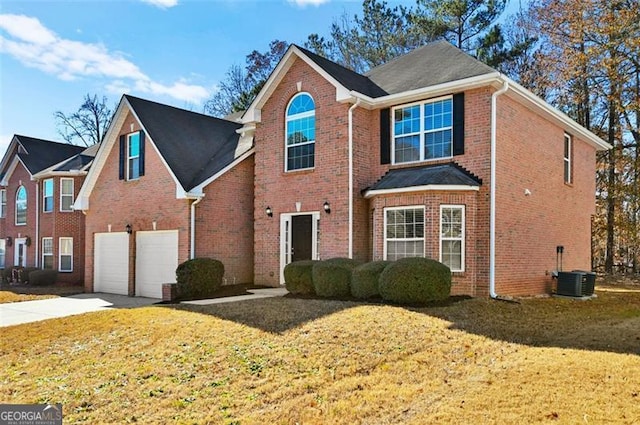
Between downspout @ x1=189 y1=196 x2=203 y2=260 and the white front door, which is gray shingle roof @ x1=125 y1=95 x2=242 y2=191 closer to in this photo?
downspout @ x1=189 y1=196 x2=203 y2=260

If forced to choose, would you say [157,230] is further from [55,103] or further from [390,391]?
[55,103]

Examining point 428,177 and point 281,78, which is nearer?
point 428,177

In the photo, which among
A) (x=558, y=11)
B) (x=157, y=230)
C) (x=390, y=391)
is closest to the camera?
(x=390, y=391)

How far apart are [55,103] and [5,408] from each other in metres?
41.0

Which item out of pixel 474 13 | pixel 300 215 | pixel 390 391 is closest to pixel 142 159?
pixel 300 215

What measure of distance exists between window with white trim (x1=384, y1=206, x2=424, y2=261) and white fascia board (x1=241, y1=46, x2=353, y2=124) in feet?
12.2

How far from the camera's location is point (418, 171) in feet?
44.3

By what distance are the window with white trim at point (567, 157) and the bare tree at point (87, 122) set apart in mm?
37841

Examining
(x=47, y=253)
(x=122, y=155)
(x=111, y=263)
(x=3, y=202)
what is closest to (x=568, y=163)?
(x=122, y=155)

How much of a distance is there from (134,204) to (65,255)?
9.17 meters

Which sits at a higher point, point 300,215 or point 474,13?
point 474,13

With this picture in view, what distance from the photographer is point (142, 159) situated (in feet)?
55.9

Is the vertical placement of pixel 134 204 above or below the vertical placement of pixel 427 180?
below

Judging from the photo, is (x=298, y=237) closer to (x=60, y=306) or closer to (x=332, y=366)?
(x=60, y=306)
